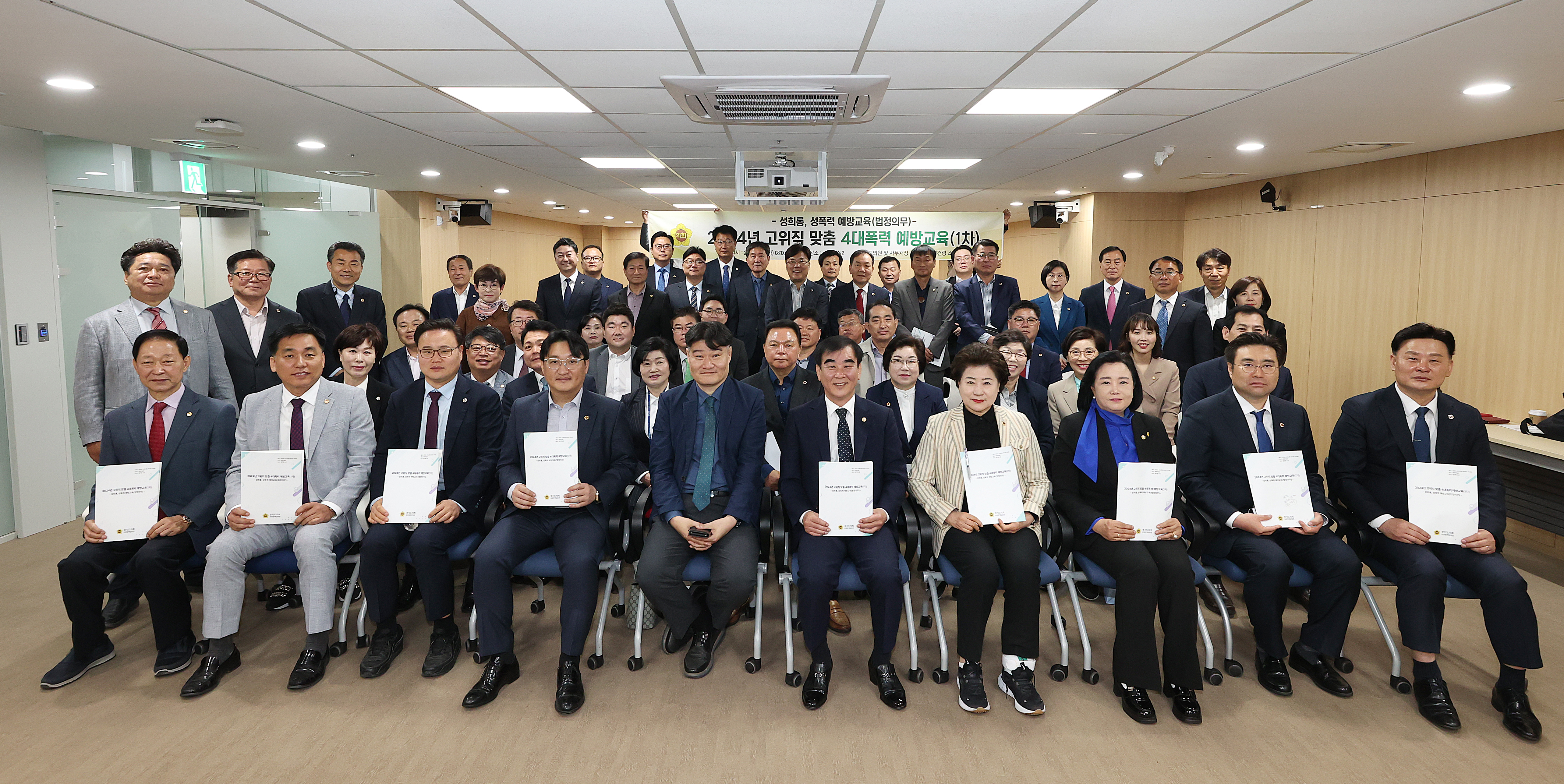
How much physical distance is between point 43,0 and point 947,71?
12.9ft

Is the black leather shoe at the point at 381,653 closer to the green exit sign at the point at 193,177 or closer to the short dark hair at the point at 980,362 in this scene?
the short dark hair at the point at 980,362

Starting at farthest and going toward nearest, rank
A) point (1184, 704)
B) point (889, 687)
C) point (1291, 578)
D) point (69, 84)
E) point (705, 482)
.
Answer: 1. point (69, 84)
2. point (705, 482)
3. point (1291, 578)
4. point (889, 687)
5. point (1184, 704)

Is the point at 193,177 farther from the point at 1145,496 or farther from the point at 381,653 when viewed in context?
the point at 1145,496

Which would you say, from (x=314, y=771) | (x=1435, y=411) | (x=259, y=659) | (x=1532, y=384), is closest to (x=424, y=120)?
(x=259, y=659)

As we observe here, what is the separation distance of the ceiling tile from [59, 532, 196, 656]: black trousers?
7.70ft

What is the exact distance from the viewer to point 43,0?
9.64ft

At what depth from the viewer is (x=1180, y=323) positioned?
5.59m

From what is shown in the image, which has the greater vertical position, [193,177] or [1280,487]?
[193,177]

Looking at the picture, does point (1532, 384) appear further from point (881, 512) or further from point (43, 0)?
point (43, 0)

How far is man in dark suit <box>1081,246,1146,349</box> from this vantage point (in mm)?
6246

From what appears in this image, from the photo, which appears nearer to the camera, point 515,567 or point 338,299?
point 515,567

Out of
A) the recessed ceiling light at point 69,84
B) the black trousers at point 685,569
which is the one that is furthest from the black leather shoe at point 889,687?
the recessed ceiling light at point 69,84

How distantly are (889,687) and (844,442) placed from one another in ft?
3.54

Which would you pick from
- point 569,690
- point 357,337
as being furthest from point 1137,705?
point 357,337
